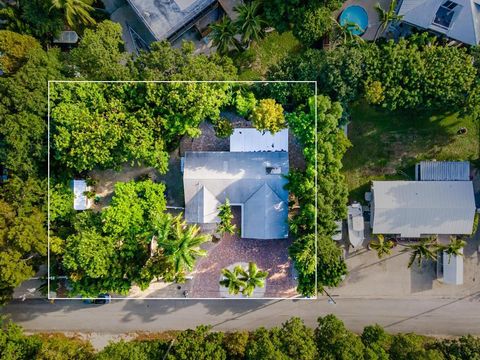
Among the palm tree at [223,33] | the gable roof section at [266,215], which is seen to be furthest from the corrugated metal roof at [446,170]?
the palm tree at [223,33]

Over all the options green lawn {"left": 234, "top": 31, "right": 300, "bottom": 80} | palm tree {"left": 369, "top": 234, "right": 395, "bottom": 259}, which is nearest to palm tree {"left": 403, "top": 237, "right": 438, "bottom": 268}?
palm tree {"left": 369, "top": 234, "right": 395, "bottom": 259}

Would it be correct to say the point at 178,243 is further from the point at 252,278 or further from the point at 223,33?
the point at 223,33

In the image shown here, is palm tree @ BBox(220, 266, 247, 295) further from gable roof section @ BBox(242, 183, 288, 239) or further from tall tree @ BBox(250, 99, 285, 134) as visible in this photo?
tall tree @ BBox(250, 99, 285, 134)

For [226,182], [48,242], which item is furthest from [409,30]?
[48,242]

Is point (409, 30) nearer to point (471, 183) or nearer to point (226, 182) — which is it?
point (471, 183)

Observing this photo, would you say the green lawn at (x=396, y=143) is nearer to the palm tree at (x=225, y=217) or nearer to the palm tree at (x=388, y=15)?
the palm tree at (x=388, y=15)

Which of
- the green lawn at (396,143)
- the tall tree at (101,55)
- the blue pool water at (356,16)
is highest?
the blue pool water at (356,16)
